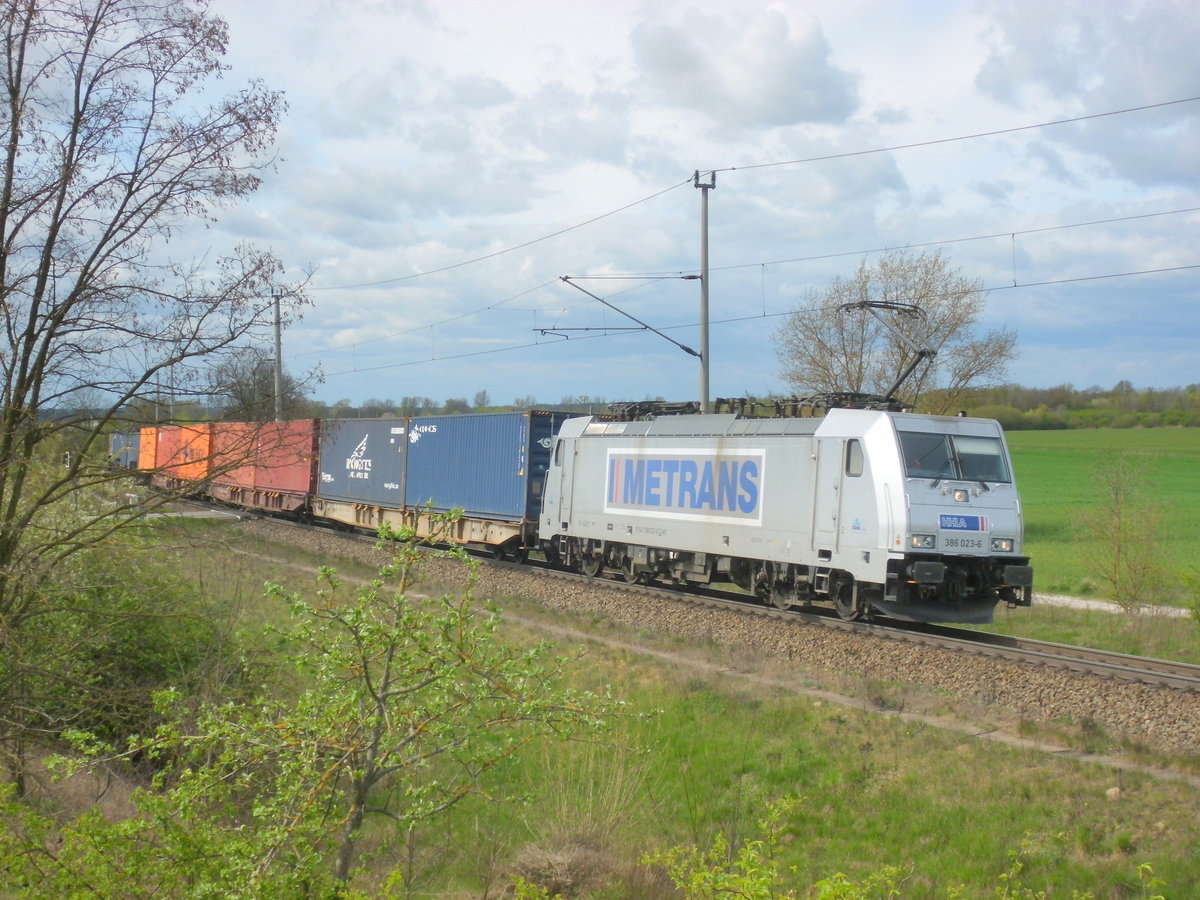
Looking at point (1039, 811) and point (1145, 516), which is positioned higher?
point (1145, 516)

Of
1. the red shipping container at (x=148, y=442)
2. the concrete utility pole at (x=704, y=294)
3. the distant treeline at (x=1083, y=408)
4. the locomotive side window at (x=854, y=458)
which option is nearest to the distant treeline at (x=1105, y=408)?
the distant treeline at (x=1083, y=408)

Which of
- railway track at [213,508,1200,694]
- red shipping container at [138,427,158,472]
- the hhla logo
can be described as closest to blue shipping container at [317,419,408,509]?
the hhla logo

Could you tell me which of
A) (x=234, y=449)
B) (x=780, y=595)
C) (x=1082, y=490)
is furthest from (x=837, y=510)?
(x=1082, y=490)

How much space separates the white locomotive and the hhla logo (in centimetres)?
1205

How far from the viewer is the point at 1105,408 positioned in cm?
6044

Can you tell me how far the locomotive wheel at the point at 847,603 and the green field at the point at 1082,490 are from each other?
710 cm

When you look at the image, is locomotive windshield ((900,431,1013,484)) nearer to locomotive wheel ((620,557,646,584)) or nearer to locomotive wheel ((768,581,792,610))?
locomotive wheel ((768,581,792,610))

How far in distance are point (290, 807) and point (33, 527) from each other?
12.2 feet

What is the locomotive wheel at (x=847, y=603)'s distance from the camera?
13.8 metres

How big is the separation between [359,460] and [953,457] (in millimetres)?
18972

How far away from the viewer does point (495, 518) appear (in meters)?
22.5

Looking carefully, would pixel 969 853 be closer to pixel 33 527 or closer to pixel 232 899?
pixel 232 899

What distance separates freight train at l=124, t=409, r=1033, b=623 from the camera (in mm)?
12516

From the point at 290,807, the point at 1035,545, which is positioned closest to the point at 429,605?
the point at 290,807
